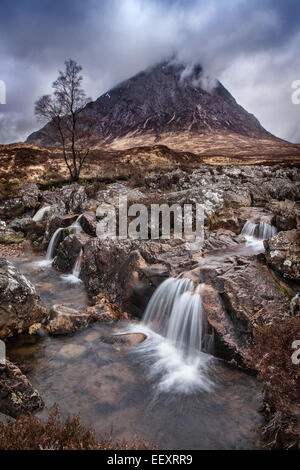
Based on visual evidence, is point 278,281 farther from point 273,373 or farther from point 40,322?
point 40,322

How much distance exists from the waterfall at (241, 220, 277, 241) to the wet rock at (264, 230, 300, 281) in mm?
3642

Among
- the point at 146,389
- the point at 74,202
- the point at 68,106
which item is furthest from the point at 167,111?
the point at 146,389

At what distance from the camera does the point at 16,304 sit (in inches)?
292

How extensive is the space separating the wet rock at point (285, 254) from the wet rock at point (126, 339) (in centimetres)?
443

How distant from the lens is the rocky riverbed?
4.95 m

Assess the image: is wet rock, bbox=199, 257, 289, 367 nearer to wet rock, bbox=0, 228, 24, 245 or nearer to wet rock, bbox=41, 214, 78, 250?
wet rock, bbox=41, 214, 78, 250

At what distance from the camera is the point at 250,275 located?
7234 mm

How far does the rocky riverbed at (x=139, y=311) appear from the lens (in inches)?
195

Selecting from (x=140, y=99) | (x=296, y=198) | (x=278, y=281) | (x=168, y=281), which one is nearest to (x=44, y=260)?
(x=168, y=281)

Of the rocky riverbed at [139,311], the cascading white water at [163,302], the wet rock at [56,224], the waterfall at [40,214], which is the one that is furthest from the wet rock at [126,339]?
the waterfall at [40,214]

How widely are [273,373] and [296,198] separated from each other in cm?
1635

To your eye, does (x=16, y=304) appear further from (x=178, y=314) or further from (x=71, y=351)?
(x=178, y=314)

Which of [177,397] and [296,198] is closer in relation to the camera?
[177,397]

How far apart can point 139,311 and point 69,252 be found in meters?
5.89
